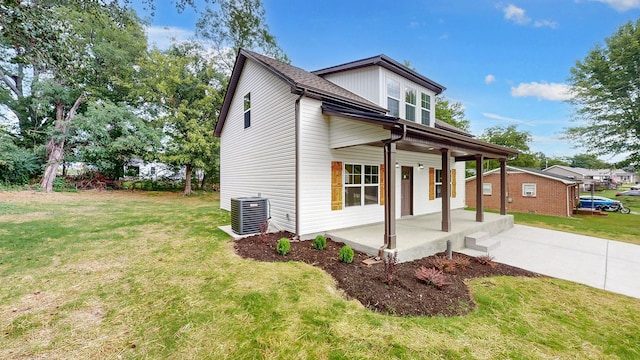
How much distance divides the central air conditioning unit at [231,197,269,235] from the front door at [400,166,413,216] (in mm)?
5213

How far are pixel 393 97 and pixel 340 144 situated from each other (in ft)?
11.5

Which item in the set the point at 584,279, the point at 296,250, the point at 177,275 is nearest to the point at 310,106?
the point at 296,250

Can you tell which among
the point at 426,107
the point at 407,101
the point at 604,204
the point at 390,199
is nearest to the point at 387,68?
the point at 407,101

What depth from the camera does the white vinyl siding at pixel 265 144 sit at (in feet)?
22.1

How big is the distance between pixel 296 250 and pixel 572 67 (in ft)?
74.2

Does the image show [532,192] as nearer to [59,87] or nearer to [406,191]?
[406,191]

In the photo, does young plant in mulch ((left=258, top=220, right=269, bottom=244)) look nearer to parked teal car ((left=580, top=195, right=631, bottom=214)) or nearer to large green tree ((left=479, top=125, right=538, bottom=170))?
parked teal car ((left=580, top=195, right=631, bottom=214))

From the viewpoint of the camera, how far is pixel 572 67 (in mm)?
16312

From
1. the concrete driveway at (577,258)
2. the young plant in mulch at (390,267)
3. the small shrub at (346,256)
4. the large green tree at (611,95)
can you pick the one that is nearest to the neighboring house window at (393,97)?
the concrete driveway at (577,258)

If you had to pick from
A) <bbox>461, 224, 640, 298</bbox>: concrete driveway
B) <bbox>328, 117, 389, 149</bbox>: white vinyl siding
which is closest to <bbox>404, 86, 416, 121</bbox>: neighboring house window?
<bbox>328, 117, 389, 149</bbox>: white vinyl siding

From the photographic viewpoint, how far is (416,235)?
626 cm

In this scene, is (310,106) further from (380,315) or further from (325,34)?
(325,34)

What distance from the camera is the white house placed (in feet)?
19.2

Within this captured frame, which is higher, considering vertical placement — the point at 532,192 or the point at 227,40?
the point at 227,40
